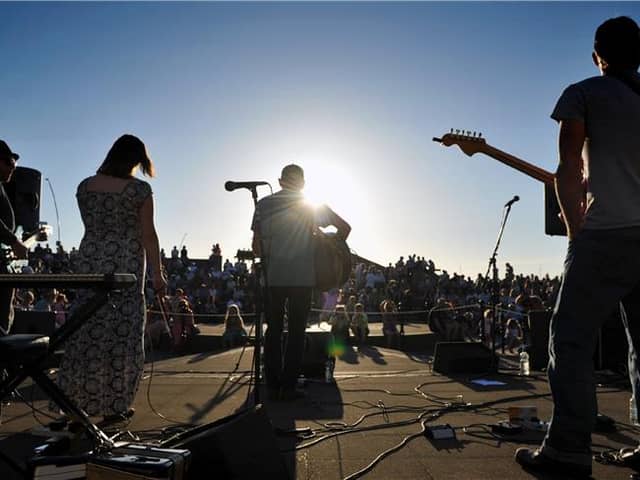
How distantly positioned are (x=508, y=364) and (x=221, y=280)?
48.3ft

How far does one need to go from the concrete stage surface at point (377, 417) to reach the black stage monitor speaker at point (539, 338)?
0.64m

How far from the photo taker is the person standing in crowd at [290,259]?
413 cm

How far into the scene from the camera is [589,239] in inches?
88.8

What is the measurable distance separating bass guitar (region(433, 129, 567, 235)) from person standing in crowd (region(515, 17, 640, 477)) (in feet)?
6.82

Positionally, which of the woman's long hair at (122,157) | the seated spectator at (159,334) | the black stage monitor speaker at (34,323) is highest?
the woman's long hair at (122,157)

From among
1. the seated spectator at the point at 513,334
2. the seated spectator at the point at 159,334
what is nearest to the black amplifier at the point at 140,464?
the seated spectator at the point at 159,334

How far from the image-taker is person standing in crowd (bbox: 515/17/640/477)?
222 centimetres

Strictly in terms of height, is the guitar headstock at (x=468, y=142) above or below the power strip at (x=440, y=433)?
above

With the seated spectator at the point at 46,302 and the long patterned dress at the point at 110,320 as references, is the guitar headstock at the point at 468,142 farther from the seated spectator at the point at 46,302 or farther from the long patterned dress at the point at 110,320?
the seated spectator at the point at 46,302

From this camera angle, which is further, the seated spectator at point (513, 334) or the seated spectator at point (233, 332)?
the seated spectator at point (513, 334)

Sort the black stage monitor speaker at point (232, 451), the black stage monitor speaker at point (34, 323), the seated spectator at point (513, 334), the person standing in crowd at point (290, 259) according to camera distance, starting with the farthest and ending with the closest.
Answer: the seated spectator at point (513, 334) → the black stage monitor speaker at point (34, 323) → the person standing in crowd at point (290, 259) → the black stage monitor speaker at point (232, 451)

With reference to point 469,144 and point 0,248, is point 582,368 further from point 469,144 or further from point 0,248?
point 469,144

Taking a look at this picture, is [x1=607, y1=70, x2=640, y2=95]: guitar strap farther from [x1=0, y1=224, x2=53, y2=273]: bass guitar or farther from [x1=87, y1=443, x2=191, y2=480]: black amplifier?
[x1=0, y1=224, x2=53, y2=273]: bass guitar

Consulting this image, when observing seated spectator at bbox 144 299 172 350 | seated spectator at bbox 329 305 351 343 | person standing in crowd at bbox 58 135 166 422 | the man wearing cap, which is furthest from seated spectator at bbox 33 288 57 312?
person standing in crowd at bbox 58 135 166 422
